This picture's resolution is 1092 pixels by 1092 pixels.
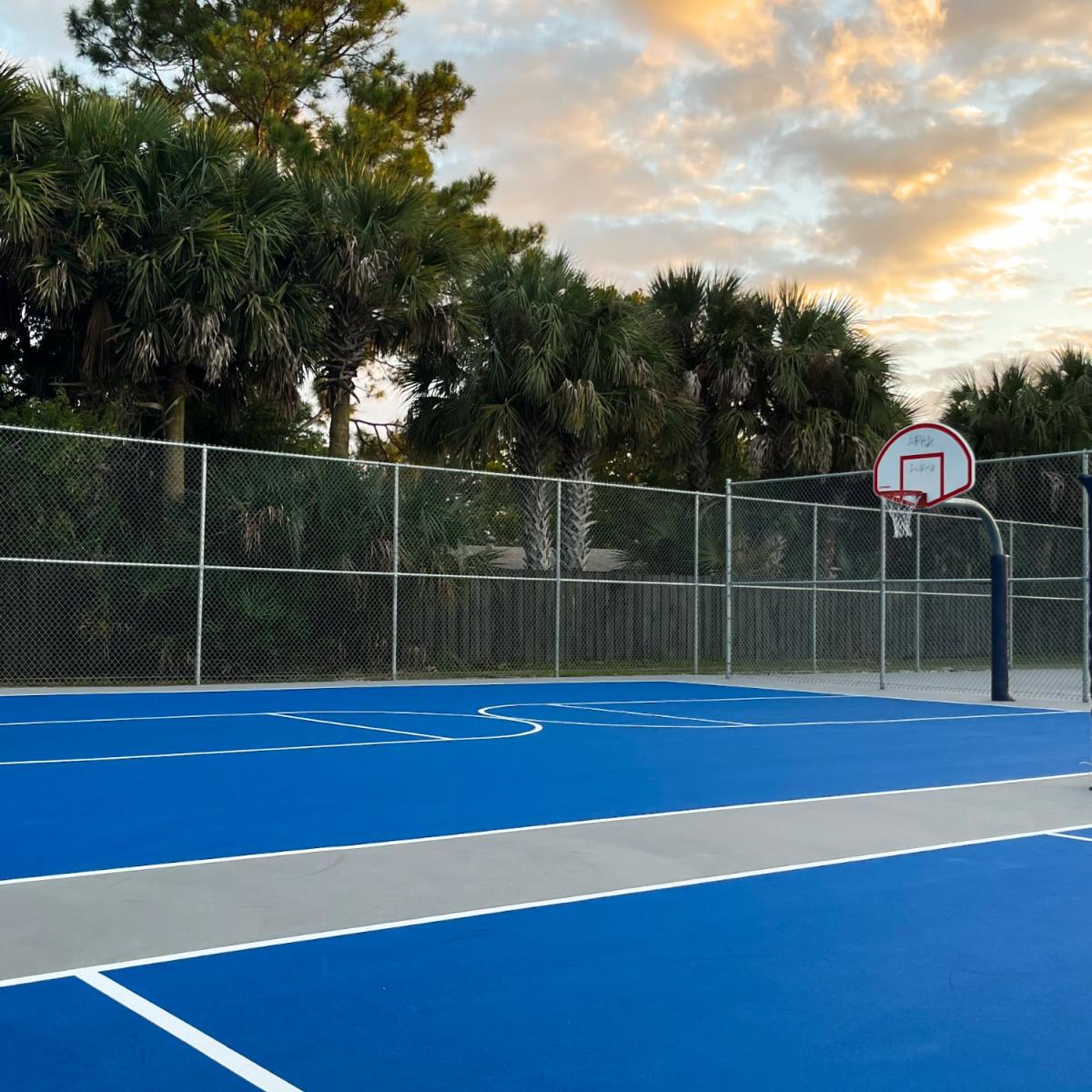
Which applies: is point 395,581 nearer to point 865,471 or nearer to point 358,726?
point 358,726

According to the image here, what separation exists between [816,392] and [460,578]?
33.7 feet

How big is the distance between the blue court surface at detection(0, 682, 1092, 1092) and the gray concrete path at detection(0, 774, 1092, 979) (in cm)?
16

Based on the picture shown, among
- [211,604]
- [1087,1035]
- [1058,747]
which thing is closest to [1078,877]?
[1087,1035]

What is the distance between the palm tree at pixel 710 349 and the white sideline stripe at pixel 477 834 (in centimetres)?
1694

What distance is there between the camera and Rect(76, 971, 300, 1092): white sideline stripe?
3.25 m

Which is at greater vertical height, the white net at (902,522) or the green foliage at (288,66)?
the green foliage at (288,66)

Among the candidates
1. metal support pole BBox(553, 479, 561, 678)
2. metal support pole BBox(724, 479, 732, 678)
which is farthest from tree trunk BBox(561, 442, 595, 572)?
metal support pole BBox(724, 479, 732, 678)

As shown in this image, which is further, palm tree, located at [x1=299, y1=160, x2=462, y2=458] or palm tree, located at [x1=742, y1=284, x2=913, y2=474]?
palm tree, located at [x1=742, y1=284, x2=913, y2=474]

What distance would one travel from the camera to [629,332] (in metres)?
22.6

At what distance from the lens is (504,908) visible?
16.7 ft

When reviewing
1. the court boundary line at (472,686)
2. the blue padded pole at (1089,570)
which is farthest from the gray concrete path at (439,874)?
the court boundary line at (472,686)

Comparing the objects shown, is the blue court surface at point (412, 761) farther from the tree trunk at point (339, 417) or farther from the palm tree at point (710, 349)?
the palm tree at point (710, 349)

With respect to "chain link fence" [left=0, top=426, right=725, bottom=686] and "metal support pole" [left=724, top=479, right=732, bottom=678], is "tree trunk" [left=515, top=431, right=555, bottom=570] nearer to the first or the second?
"chain link fence" [left=0, top=426, right=725, bottom=686]

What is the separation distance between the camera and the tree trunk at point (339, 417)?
20859 mm
